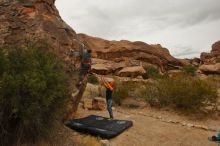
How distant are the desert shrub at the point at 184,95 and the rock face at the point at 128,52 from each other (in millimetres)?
30325

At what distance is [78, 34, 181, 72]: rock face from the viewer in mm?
45125

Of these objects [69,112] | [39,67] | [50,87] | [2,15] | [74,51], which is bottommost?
[69,112]

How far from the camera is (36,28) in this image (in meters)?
7.89

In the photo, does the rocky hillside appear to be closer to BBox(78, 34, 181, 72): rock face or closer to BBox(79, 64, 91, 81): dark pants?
BBox(78, 34, 181, 72): rock face

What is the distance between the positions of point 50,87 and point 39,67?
51 centimetres

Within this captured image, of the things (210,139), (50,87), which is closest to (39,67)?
(50,87)

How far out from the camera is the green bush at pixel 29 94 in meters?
5.69

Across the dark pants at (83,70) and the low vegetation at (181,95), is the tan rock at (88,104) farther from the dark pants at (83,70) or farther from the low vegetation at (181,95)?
the dark pants at (83,70)

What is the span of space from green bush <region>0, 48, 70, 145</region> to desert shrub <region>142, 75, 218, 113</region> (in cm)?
689

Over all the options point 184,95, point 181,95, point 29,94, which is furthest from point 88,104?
point 29,94

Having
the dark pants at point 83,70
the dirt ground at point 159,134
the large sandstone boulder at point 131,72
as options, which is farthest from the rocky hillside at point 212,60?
the dark pants at point 83,70

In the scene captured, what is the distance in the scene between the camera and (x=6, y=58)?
5.97 meters

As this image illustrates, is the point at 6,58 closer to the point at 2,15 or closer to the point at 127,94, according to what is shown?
the point at 2,15

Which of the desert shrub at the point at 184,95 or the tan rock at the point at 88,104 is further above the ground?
the desert shrub at the point at 184,95
